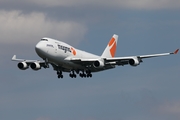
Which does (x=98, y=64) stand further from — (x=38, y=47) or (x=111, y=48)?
(x=111, y=48)

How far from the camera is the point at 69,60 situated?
118375 mm

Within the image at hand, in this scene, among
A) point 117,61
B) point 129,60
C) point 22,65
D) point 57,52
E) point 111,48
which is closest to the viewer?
point 57,52

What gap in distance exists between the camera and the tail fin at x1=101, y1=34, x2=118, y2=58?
137 metres

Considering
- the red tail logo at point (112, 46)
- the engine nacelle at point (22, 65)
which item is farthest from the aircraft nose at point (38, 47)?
the red tail logo at point (112, 46)

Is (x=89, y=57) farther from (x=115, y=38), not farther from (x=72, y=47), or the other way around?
(x=115, y=38)

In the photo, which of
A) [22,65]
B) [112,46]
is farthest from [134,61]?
[112,46]

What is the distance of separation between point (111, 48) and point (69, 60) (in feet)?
75.2

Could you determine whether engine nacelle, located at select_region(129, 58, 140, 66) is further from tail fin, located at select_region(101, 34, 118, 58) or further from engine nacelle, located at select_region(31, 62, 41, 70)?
tail fin, located at select_region(101, 34, 118, 58)

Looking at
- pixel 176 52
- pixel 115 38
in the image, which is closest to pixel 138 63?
pixel 176 52

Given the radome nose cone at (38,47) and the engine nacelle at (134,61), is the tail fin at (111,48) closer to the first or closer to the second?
the engine nacelle at (134,61)

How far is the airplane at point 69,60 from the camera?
380 ft

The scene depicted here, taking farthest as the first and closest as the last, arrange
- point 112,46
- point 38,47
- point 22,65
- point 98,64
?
point 112,46 → point 22,65 → point 98,64 → point 38,47

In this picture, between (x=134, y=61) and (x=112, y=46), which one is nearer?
(x=134, y=61)

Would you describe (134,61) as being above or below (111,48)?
below
